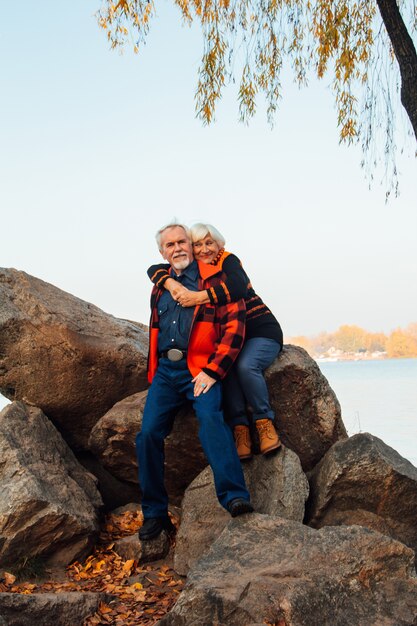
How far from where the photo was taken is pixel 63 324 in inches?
259

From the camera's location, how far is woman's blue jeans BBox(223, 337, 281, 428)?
5629 millimetres

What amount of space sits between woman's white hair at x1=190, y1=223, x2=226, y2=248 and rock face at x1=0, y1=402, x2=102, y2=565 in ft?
7.54

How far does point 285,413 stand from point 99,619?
7.59 feet

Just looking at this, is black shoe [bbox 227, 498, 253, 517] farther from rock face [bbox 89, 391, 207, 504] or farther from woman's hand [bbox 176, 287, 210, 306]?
woman's hand [bbox 176, 287, 210, 306]

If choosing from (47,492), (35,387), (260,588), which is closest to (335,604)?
(260,588)

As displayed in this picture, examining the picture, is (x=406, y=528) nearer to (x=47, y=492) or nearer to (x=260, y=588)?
(x=260, y=588)

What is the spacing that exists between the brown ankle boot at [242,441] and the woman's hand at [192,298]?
1070 mm

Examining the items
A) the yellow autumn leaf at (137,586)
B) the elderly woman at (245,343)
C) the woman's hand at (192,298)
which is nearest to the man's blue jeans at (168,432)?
the elderly woman at (245,343)

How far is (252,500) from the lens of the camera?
18.6 feet

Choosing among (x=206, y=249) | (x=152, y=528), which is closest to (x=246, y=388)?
(x=206, y=249)

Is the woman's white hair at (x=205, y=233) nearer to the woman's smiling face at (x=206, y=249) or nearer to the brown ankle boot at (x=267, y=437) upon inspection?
the woman's smiling face at (x=206, y=249)

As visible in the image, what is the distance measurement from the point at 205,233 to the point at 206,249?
0.44ft

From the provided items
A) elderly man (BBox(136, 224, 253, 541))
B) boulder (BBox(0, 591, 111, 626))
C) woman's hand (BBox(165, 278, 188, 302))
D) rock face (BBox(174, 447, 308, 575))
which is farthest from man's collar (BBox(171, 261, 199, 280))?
boulder (BBox(0, 591, 111, 626))

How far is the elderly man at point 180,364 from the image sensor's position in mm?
5402
